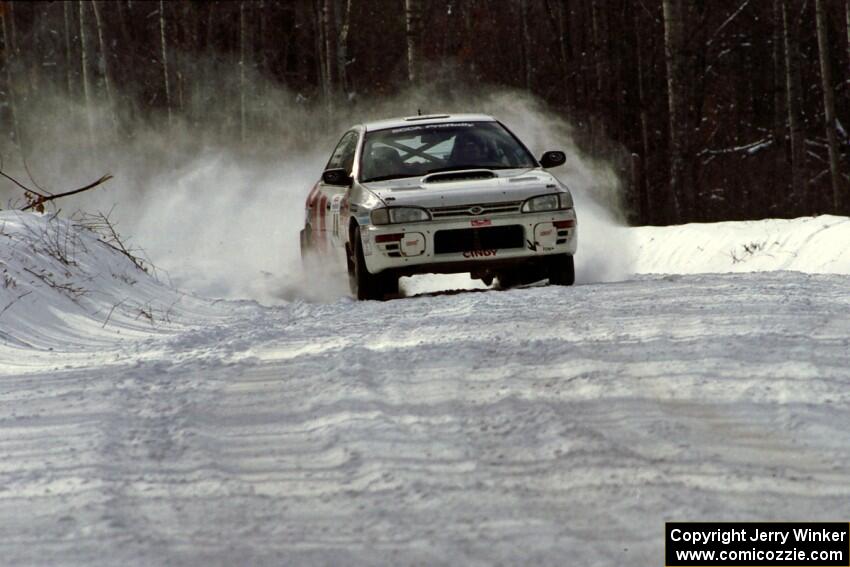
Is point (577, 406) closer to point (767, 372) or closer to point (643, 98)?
point (767, 372)

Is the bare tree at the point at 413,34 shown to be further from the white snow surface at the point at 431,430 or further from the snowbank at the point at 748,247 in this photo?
the white snow surface at the point at 431,430

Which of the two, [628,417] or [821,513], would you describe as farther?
[628,417]

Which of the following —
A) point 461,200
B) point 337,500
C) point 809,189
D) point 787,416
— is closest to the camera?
point 337,500

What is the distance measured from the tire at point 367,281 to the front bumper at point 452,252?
0.14 meters

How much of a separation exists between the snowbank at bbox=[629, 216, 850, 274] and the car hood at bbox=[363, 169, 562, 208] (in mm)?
3228

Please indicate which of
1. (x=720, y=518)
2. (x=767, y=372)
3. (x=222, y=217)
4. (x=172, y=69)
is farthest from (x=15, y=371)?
(x=172, y=69)

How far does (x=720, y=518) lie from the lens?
402cm

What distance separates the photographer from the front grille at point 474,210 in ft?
32.6

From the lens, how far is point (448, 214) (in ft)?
32.6

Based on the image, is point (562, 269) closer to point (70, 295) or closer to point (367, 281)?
point (367, 281)

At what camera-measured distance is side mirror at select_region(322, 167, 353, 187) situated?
10.8 metres

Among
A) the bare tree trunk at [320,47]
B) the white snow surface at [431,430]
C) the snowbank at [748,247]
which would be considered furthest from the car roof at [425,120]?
the bare tree trunk at [320,47]

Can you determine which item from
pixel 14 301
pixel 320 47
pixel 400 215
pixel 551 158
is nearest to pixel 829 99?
pixel 551 158

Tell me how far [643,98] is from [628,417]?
112 feet
